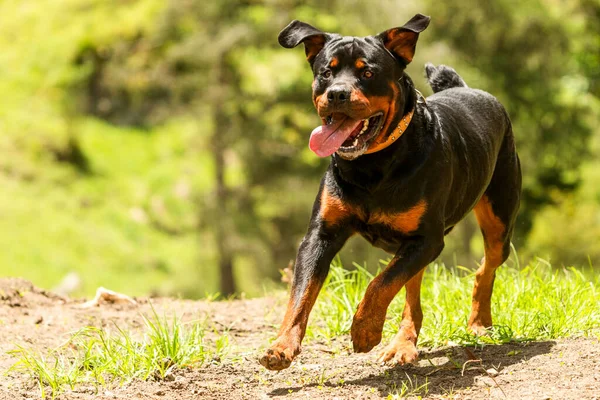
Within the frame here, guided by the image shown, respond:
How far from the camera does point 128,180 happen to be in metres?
26.1

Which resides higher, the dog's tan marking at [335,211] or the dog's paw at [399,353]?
the dog's tan marking at [335,211]

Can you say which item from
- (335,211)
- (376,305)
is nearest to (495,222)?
(335,211)

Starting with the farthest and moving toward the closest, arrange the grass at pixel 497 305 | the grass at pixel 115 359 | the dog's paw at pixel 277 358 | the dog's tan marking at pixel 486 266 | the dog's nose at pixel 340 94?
the dog's tan marking at pixel 486 266, the grass at pixel 497 305, the grass at pixel 115 359, the dog's nose at pixel 340 94, the dog's paw at pixel 277 358

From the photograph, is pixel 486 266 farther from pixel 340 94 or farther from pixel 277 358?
pixel 277 358

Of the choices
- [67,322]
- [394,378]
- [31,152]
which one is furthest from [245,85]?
[394,378]

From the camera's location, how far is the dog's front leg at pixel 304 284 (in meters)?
4.44

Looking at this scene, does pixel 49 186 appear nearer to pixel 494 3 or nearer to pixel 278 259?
pixel 278 259

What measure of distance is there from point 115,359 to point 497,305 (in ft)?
8.53

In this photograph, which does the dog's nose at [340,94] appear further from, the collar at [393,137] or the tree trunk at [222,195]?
the tree trunk at [222,195]

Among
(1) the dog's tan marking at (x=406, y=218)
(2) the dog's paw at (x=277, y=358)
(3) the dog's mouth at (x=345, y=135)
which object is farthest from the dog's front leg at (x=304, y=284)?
(3) the dog's mouth at (x=345, y=135)

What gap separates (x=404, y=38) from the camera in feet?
16.4

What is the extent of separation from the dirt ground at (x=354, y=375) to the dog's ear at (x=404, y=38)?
5.84ft

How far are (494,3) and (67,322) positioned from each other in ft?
67.9

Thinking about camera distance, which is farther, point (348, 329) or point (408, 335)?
point (348, 329)
